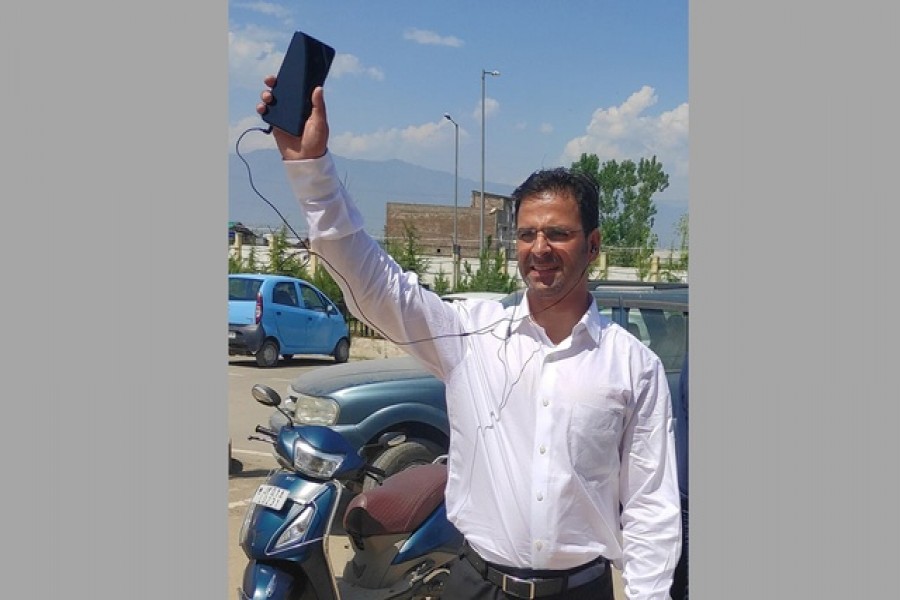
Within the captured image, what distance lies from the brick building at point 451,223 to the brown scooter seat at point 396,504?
0.96 metres

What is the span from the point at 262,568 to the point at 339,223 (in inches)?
79.4

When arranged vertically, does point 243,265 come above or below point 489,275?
above

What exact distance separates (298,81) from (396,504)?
2.29 meters

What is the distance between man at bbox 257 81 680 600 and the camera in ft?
6.57

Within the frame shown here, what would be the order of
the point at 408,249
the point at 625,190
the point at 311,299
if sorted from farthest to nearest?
the point at 311,299 → the point at 408,249 → the point at 625,190

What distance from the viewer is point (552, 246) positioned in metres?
2.06

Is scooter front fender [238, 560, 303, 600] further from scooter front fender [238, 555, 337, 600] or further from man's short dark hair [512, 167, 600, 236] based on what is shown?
man's short dark hair [512, 167, 600, 236]

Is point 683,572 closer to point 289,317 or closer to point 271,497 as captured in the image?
point 271,497

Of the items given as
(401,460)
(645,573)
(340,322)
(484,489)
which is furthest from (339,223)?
(340,322)

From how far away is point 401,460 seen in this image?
17.6 ft

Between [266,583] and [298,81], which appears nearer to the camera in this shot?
[298,81]

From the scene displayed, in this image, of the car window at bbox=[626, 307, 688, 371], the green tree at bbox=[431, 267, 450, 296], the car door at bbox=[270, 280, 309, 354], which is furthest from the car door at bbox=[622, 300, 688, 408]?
the car door at bbox=[270, 280, 309, 354]

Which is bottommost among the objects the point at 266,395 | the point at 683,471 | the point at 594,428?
the point at 683,471

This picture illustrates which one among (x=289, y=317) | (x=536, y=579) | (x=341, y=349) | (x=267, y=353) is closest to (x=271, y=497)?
(x=536, y=579)
